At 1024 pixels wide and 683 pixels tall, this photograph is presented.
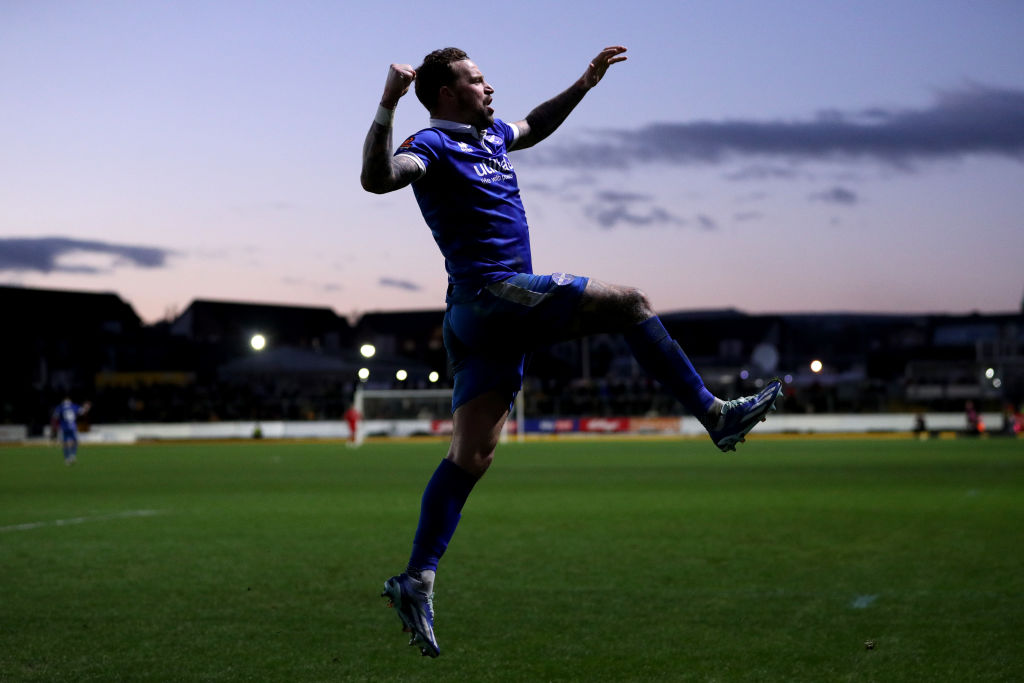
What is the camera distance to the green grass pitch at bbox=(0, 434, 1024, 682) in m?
6.18

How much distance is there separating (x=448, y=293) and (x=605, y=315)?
0.76 metres

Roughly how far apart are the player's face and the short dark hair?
0.03m

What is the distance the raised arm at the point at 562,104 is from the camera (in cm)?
603

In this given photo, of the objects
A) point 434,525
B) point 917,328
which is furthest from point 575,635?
point 917,328

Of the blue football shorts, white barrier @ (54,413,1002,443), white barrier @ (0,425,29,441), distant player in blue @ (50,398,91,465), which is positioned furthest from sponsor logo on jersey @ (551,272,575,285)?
white barrier @ (0,425,29,441)

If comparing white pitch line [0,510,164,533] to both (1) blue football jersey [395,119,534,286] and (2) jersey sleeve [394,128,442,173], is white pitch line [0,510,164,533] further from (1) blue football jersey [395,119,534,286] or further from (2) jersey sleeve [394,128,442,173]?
(2) jersey sleeve [394,128,442,173]

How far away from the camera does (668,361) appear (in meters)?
4.97

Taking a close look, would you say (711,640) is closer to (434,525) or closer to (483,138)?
(434,525)

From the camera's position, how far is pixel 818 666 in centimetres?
598

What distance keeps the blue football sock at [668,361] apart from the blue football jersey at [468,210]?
1.96 ft

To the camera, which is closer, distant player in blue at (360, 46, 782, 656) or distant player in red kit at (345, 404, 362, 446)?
distant player in blue at (360, 46, 782, 656)

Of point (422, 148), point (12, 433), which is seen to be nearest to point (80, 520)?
point (422, 148)

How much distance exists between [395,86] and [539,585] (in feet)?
17.3

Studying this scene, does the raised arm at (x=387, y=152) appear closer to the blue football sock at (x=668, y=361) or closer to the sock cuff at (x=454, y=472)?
the blue football sock at (x=668, y=361)
